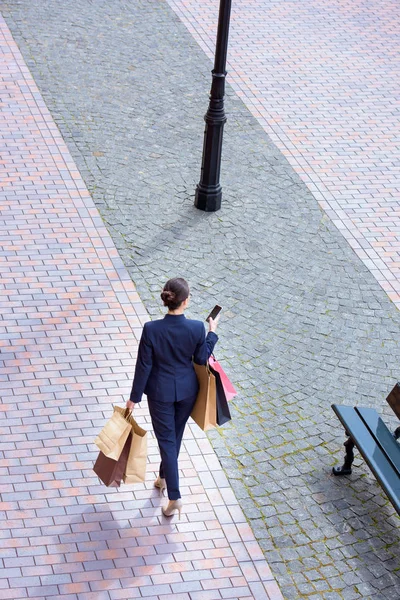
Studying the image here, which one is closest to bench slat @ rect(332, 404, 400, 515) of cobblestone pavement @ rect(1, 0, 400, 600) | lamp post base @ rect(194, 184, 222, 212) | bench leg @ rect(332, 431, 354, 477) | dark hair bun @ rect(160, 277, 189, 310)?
bench leg @ rect(332, 431, 354, 477)

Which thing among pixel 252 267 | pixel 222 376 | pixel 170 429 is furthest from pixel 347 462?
pixel 252 267

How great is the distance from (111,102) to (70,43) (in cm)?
190

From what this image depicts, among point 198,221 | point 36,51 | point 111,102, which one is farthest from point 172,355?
point 36,51

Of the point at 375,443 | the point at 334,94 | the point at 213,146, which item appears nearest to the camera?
the point at 375,443

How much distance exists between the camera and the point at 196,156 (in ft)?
40.2

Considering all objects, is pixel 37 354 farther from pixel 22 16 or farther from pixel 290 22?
pixel 290 22

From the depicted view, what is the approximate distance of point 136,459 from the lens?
7105 mm

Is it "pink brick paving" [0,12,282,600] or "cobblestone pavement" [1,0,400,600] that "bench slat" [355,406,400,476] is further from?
"pink brick paving" [0,12,282,600]

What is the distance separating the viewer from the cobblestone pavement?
7.57 m

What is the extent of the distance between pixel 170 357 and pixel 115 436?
2.19 ft

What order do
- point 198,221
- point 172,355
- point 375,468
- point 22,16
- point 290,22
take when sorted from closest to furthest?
point 172,355
point 375,468
point 198,221
point 22,16
point 290,22

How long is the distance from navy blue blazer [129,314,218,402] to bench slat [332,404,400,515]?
1.42 m

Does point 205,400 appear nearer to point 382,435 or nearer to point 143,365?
point 143,365

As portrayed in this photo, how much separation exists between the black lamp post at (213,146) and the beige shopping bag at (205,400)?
174 inches
